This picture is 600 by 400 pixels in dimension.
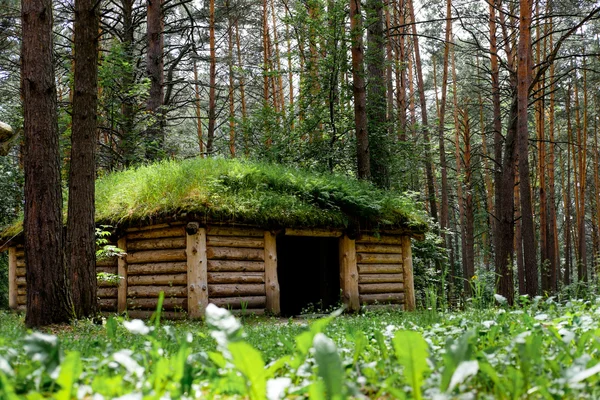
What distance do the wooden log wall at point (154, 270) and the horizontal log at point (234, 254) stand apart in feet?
1.68

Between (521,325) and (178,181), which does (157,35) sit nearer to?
(178,181)

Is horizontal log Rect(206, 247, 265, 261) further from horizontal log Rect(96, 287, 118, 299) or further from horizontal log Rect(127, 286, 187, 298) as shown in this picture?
horizontal log Rect(96, 287, 118, 299)

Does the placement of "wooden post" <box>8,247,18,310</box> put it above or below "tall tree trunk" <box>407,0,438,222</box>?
below

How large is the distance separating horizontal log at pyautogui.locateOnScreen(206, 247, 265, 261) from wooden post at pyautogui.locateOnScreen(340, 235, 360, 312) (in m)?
1.94

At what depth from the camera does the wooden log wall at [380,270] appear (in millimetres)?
12766

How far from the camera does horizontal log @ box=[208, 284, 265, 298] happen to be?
10641mm

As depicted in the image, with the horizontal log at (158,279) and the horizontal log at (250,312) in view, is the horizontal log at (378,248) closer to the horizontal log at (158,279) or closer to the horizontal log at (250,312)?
the horizontal log at (250,312)

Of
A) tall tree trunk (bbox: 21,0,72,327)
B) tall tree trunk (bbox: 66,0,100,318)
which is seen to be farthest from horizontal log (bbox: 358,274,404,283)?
tall tree trunk (bbox: 21,0,72,327)

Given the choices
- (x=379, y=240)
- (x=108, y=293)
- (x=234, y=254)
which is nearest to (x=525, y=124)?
(x=379, y=240)

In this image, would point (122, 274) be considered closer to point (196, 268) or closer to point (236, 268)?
point (196, 268)

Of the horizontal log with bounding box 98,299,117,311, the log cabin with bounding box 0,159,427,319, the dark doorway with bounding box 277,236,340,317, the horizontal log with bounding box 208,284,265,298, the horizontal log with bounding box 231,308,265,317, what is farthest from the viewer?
the dark doorway with bounding box 277,236,340,317

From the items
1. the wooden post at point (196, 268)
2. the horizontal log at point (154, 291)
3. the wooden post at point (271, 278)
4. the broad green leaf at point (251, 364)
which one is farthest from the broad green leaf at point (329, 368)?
the wooden post at point (271, 278)

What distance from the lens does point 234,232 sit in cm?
1099

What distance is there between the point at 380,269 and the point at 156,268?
4.87m
